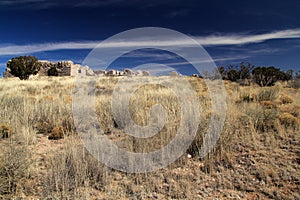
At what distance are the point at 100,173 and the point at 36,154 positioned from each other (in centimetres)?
148

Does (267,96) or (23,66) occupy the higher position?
(23,66)

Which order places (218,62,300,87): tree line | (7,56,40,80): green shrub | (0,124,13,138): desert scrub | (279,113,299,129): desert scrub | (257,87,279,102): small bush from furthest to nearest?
(7,56,40,80): green shrub → (218,62,300,87): tree line → (257,87,279,102): small bush → (279,113,299,129): desert scrub → (0,124,13,138): desert scrub

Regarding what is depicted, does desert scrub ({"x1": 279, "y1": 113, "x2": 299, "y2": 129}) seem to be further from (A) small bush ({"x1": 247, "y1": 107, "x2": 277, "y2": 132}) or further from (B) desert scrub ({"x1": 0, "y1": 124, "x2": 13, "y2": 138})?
(B) desert scrub ({"x1": 0, "y1": 124, "x2": 13, "y2": 138})

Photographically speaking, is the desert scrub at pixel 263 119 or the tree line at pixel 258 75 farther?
the tree line at pixel 258 75

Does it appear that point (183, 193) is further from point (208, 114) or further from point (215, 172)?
point (208, 114)

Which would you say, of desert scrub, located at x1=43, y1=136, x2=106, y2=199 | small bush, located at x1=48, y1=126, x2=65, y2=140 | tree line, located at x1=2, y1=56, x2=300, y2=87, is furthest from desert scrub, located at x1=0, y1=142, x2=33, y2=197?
tree line, located at x1=2, y1=56, x2=300, y2=87

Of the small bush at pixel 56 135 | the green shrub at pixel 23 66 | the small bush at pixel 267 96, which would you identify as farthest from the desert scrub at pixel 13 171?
the green shrub at pixel 23 66

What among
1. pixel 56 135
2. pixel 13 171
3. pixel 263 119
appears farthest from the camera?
pixel 263 119

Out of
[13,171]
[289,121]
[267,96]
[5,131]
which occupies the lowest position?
[13,171]

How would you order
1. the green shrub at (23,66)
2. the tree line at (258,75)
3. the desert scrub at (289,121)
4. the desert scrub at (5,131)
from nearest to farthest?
the desert scrub at (5,131), the desert scrub at (289,121), the tree line at (258,75), the green shrub at (23,66)

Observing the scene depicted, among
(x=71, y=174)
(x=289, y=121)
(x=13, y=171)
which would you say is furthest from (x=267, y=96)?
(x=13, y=171)

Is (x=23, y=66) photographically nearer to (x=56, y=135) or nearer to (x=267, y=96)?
(x=56, y=135)

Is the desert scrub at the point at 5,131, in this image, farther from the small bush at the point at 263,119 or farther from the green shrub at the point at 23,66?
the green shrub at the point at 23,66

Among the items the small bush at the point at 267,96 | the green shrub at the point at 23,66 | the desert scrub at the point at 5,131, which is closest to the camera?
the desert scrub at the point at 5,131
